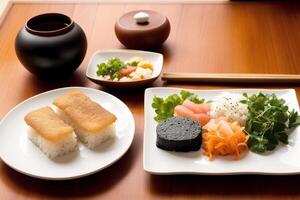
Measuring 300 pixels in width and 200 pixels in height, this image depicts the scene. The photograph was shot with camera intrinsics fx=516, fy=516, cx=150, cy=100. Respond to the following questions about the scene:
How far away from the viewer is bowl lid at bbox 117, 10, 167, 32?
1.77m

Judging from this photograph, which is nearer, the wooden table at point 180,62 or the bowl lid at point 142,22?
the wooden table at point 180,62

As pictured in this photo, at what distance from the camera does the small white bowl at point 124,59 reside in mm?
1563

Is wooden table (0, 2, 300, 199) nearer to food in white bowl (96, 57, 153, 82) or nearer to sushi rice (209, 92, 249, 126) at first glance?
food in white bowl (96, 57, 153, 82)

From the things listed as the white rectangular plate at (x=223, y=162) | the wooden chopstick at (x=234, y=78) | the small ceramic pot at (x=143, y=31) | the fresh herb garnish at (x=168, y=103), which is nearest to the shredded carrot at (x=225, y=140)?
the white rectangular plate at (x=223, y=162)

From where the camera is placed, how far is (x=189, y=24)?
198 centimetres

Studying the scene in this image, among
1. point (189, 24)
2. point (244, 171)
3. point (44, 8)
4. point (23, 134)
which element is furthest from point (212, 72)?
point (44, 8)

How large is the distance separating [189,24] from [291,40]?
0.39 metres

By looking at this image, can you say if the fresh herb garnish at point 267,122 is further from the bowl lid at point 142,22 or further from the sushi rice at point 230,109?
the bowl lid at point 142,22

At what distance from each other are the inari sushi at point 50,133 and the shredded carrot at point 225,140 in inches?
13.6

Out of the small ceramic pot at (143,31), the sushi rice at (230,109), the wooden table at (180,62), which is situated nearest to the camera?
the wooden table at (180,62)

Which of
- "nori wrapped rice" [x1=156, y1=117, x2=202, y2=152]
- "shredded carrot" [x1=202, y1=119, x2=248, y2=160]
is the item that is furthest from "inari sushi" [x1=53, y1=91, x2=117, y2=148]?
"shredded carrot" [x1=202, y1=119, x2=248, y2=160]

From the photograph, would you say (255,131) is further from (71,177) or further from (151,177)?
(71,177)

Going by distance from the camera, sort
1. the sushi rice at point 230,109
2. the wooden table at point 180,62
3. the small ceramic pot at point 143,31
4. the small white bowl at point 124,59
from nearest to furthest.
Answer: the wooden table at point 180,62 < the sushi rice at point 230,109 < the small white bowl at point 124,59 < the small ceramic pot at point 143,31

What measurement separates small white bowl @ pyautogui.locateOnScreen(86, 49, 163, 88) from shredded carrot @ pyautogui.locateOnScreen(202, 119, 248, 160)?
325mm
